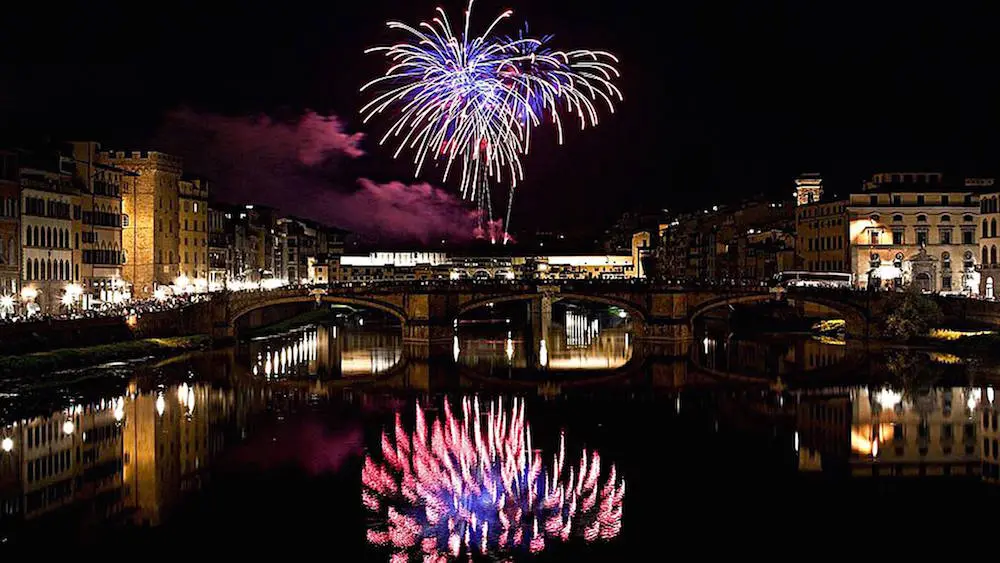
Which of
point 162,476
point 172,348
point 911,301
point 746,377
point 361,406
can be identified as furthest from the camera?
point 911,301

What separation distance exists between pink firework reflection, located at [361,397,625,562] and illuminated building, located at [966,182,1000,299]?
63.4 meters

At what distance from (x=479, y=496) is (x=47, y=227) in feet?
196

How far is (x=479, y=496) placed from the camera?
44.5 m

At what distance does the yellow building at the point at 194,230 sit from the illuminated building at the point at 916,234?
70.7m

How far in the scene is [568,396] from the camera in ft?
233

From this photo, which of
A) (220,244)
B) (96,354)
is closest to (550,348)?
(96,354)

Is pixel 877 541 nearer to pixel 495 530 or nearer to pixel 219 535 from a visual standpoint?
pixel 495 530

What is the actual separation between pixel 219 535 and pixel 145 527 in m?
2.77

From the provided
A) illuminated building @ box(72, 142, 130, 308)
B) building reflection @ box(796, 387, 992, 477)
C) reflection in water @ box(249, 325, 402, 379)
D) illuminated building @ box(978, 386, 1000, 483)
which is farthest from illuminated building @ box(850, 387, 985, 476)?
illuminated building @ box(72, 142, 130, 308)

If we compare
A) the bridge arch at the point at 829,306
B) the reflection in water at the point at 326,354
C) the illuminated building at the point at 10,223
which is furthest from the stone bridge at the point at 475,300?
the illuminated building at the point at 10,223

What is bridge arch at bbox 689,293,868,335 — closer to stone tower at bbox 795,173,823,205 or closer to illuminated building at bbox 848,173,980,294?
illuminated building at bbox 848,173,980,294

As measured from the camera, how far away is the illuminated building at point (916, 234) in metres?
117

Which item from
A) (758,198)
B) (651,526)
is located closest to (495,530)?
(651,526)

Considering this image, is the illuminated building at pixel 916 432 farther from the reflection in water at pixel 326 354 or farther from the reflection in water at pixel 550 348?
the reflection in water at pixel 326 354
